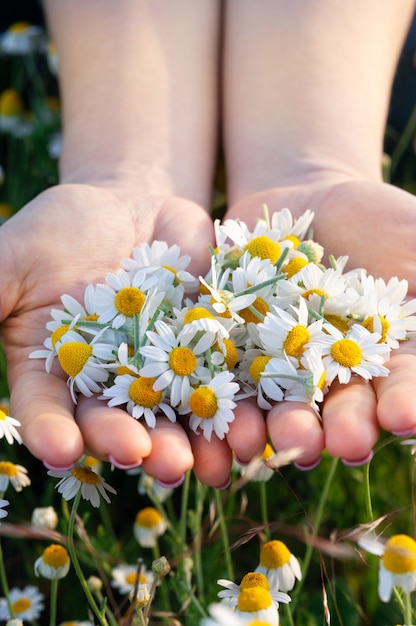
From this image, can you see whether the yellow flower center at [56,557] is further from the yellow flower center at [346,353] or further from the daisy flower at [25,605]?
the yellow flower center at [346,353]

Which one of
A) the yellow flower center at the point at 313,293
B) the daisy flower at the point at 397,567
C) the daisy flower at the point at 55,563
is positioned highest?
the yellow flower center at the point at 313,293

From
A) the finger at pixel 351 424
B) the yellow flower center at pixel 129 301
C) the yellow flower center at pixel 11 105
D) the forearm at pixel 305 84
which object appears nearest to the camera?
the finger at pixel 351 424

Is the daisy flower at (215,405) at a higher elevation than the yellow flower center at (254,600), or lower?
higher

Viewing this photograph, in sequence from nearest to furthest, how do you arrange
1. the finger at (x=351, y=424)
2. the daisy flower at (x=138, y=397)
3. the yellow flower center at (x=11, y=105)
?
1. the finger at (x=351, y=424)
2. the daisy flower at (x=138, y=397)
3. the yellow flower center at (x=11, y=105)

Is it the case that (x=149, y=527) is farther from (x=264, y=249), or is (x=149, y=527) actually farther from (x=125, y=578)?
(x=264, y=249)

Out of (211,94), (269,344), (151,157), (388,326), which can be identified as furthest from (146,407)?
(211,94)

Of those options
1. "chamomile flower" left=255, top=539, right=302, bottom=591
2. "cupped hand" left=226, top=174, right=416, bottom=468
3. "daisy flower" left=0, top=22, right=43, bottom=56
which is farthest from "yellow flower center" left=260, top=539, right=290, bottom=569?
"daisy flower" left=0, top=22, right=43, bottom=56

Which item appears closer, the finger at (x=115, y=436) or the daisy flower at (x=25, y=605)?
the finger at (x=115, y=436)

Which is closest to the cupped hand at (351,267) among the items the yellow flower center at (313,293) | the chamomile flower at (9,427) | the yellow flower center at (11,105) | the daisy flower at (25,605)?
the yellow flower center at (313,293)
